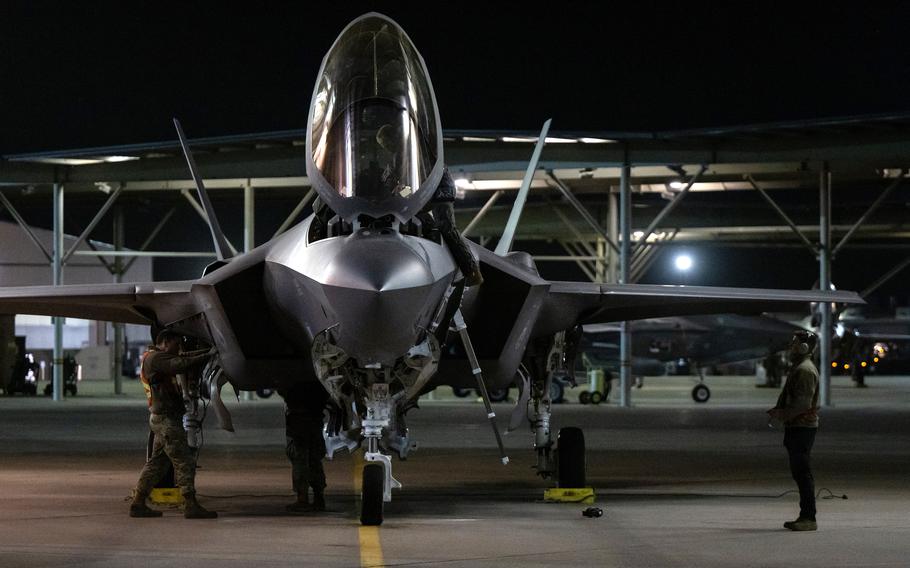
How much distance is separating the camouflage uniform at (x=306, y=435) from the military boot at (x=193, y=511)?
882mm

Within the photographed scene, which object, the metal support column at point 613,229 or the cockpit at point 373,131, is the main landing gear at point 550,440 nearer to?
the cockpit at point 373,131

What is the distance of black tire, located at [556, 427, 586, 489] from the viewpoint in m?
11.6

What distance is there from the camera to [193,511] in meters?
10.2

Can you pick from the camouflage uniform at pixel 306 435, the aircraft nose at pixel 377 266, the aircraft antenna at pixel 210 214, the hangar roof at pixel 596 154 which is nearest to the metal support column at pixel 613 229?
the hangar roof at pixel 596 154

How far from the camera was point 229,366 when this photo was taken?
10.5m

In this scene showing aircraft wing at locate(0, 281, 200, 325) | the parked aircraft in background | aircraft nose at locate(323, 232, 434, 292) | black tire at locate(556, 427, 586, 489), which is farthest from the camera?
the parked aircraft in background

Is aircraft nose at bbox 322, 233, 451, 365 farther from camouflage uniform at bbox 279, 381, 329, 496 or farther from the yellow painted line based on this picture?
camouflage uniform at bbox 279, 381, 329, 496

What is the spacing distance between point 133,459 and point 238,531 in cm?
807

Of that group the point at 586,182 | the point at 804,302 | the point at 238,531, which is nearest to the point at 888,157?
the point at 586,182

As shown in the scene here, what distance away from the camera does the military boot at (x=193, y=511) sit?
1023cm

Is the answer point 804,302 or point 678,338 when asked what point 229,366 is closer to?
point 804,302

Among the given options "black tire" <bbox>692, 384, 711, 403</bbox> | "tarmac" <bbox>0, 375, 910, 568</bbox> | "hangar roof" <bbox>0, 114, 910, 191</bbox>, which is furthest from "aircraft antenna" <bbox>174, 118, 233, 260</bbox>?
"black tire" <bbox>692, 384, 711, 403</bbox>

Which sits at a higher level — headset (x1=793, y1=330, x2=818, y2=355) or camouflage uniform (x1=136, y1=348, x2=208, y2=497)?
headset (x1=793, y1=330, x2=818, y2=355)

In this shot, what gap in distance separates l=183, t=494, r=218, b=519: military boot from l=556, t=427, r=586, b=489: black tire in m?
3.20
